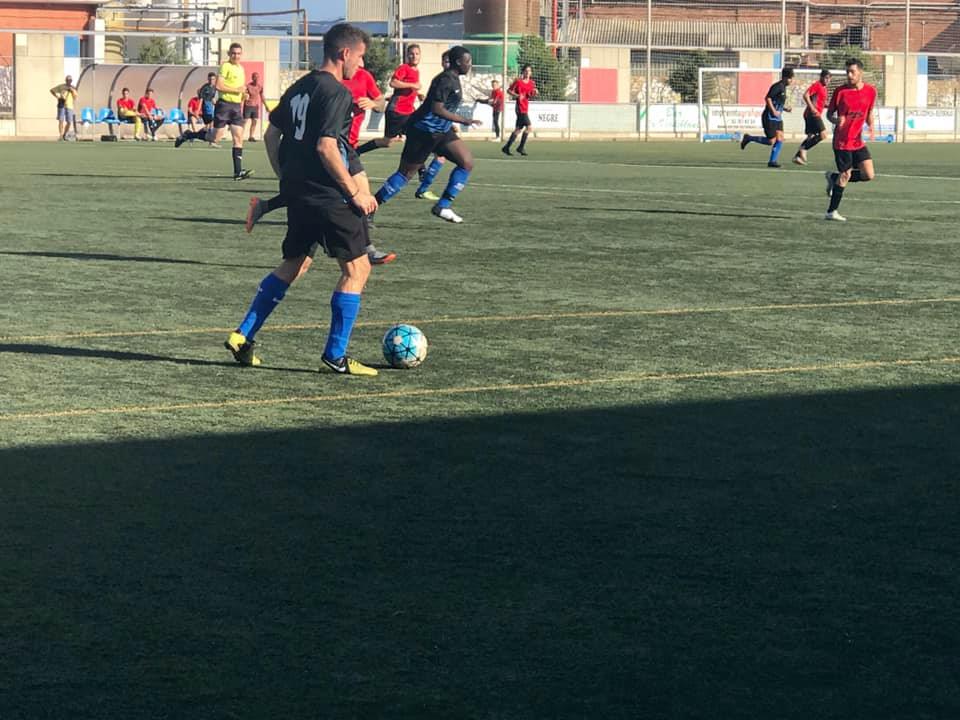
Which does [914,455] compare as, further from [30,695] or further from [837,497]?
[30,695]

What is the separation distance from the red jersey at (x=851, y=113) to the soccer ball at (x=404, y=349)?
36.5 ft

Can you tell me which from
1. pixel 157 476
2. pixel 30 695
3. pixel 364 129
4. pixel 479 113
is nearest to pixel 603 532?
pixel 157 476

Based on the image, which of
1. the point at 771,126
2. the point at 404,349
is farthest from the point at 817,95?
the point at 404,349

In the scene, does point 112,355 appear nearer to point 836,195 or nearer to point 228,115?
point 836,195

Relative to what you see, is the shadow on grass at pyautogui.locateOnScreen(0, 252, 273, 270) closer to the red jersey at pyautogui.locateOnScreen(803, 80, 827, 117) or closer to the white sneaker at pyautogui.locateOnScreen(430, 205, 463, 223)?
the white sneaker at pyautogui.locateOnScreen(430, 205, 463, 223)

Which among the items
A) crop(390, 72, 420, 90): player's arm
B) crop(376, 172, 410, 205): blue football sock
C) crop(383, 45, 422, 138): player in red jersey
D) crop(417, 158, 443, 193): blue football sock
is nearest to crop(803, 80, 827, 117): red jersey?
crop(383, 45, 422, 138): player in red jersey

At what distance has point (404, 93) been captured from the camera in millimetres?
24406

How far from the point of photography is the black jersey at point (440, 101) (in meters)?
17.6

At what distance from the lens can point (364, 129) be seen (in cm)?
5253

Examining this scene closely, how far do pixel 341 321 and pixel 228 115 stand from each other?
61.0 feet

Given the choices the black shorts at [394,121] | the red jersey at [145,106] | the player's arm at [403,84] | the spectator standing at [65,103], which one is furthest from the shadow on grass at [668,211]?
the red jersey at [145,106]

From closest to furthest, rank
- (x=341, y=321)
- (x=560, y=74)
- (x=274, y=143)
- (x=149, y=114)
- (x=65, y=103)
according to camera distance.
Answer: (x=341, y=321), (x=274, y=143), (x=65, y=103), (x=149, y=114), (x=560, y=74)

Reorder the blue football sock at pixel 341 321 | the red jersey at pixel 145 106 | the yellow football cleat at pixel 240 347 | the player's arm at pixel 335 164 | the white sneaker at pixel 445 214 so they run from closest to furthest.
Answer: the player's arm at pixel 335 164 → the blue football sock at pixel 341 321 → the yellow football cleat at pixel 240 347 → the white sneaker at pixel 445 214 → the red jersey at pixel 145 106

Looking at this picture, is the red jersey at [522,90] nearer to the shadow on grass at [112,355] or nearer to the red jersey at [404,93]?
the red jersey at [404,93]
